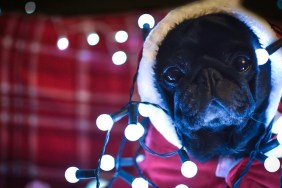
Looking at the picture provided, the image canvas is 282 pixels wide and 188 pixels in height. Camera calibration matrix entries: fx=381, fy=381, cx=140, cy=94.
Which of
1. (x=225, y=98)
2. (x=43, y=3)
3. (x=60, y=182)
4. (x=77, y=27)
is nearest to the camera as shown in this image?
(x=225, y=98)

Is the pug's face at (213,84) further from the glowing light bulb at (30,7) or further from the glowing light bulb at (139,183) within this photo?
the glowing light bulb at (30,7)

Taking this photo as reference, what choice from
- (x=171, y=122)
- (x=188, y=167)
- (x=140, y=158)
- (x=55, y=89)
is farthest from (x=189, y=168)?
(x=55, y=89)

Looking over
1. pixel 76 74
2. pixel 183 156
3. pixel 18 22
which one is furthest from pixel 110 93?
pixel 183 156

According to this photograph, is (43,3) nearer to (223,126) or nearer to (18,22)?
(18,22)

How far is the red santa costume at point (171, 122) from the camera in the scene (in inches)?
30.9

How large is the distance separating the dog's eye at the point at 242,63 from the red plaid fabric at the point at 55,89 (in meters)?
0.49

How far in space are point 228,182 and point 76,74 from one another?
63cm

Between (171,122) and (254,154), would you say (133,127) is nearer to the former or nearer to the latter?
(171,122)

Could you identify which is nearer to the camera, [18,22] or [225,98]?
[225,98]

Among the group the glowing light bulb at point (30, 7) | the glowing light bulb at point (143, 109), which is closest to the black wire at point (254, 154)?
the glowing light bulb at point (143, 109)

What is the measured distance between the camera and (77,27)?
4.11 feet

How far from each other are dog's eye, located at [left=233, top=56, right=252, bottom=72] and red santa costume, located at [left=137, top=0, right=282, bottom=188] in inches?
2.1

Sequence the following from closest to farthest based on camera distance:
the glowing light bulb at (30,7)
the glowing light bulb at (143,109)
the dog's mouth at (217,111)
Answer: the dog's mouth at (217,111) < the glowing light bulb at (143,109) < the glowing light bulb at (30,7)

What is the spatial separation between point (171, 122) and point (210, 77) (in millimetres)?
139
